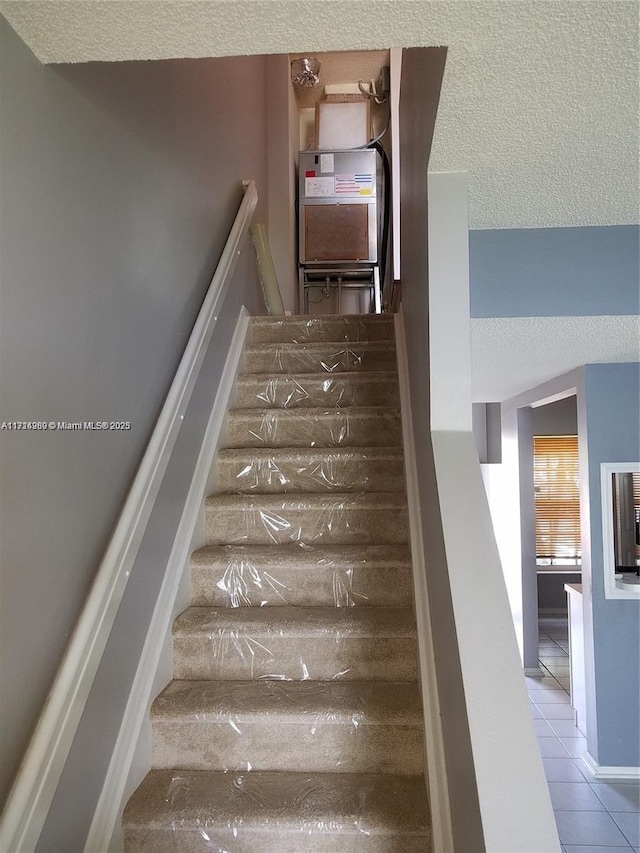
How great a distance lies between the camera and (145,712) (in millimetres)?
1459

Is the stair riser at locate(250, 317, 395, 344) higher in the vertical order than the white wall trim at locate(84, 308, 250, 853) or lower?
higher

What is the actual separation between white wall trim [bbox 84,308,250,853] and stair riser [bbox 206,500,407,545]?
0.14 m

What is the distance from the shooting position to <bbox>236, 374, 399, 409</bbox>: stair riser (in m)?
2.61

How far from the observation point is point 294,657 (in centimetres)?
164

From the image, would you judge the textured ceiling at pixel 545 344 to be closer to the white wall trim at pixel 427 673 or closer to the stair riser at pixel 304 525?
the white wall trim at pixel 427 673

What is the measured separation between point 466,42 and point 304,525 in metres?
1.52

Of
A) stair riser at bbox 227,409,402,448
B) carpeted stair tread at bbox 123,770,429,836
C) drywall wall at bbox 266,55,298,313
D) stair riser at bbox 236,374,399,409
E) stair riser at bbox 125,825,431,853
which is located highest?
drywall wall at bbox 266,55,298,313

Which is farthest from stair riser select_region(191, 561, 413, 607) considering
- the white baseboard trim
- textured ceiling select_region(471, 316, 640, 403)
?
the white baseboard trim

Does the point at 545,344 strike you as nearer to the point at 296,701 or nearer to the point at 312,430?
the point at 312,430

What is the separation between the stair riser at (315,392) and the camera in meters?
2.61

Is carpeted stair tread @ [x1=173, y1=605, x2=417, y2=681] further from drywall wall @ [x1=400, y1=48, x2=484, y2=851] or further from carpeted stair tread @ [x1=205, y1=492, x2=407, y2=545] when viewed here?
carpeted stair tread @ [x1=205, y1=492, x2=407, y2=545]

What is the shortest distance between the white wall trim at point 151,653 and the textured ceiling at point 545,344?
1147 millimetres

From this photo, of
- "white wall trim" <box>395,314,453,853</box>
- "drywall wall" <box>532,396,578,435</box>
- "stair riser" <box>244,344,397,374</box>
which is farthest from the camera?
"drywall wall" <box>532,396,578,435</box>

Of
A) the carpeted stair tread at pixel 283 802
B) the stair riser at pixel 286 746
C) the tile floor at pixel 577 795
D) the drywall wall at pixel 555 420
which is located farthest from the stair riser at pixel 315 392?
the drywall wall at pixel 555 420
